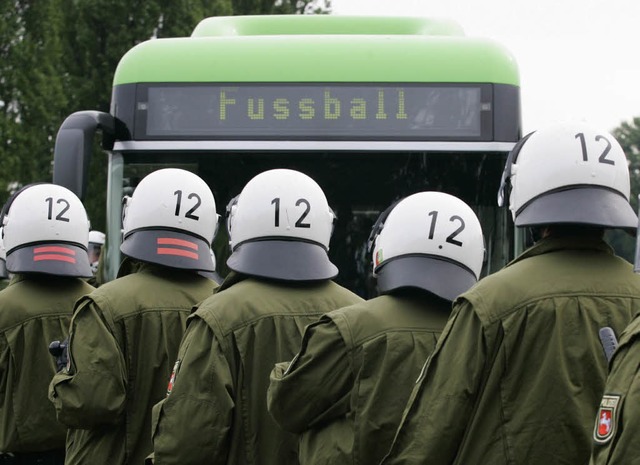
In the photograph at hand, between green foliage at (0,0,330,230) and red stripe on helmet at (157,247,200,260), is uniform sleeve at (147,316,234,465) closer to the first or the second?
red stripe on helmet at (157,247,200,260)

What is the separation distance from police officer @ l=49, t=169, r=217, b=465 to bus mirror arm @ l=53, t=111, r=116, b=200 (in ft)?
7.16

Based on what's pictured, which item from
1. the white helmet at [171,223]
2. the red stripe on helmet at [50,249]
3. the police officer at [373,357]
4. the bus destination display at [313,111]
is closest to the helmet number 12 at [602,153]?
the police officer at [373,357]

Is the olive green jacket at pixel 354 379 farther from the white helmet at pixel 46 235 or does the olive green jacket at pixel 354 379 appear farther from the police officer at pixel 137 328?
the white helmet at pixel 46 235

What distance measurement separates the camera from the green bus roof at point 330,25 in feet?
33.3

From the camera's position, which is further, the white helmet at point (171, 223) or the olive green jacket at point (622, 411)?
the white helmet at point (171, 223)

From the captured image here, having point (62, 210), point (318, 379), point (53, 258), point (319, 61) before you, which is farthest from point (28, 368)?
point (319, 61)

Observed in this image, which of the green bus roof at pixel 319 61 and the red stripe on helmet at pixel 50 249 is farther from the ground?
the green bus roof at pixel 319 61

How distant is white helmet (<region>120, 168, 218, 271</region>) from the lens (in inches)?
234

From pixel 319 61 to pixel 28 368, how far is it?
9.95ft

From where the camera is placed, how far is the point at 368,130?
8539 mm

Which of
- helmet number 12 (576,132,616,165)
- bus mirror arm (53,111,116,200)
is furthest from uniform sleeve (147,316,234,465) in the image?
bus mirror arm (53,111,116,200)

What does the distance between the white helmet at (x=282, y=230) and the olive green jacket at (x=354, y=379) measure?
2.29 feet

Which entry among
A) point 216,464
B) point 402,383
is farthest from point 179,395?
point 402,383

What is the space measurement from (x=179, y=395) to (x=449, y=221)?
1137 mm
